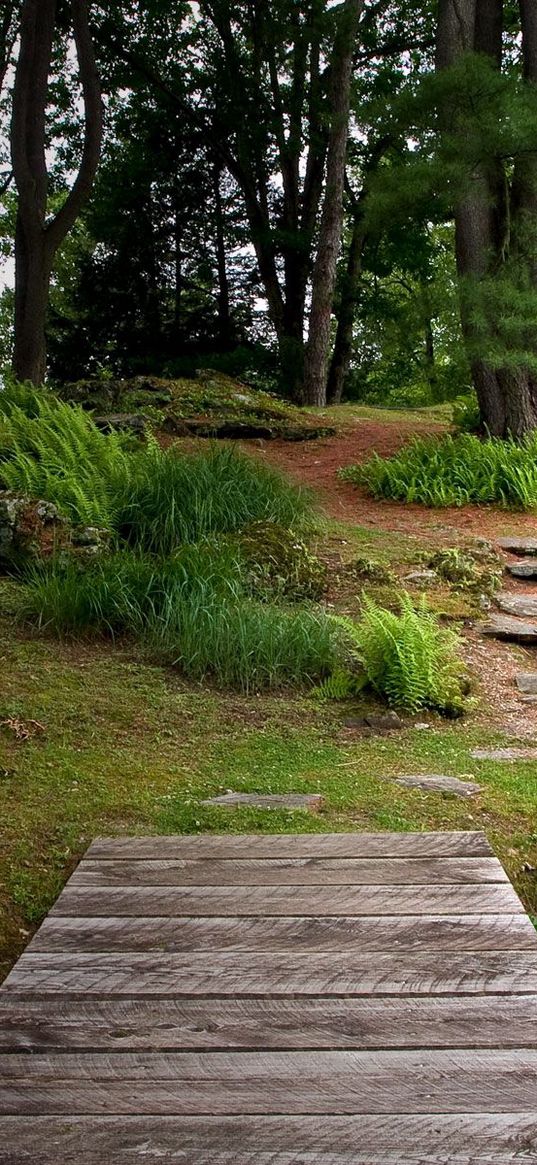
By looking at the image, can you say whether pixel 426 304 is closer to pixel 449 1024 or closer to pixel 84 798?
pixel 84 798

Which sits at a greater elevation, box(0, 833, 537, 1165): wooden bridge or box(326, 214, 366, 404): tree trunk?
box(326, 214, 366, 404): tree trunk

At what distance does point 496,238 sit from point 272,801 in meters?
8.08

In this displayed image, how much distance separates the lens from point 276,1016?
2.10 metres

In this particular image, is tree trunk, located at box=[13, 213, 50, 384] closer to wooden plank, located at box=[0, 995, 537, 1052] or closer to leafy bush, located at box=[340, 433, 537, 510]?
leafy bush, located at box=[340, 433, 537, 510]

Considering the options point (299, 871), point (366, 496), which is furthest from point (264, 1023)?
point (366, 496)

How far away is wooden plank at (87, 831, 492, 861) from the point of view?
3.06m

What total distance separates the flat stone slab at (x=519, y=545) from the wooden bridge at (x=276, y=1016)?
5260mm

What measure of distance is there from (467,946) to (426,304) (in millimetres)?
9001

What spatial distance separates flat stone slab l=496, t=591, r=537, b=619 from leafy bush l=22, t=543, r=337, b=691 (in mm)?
1497

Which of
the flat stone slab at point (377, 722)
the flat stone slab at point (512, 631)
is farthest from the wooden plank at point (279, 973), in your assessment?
the flat stone slab at point (512, 631)

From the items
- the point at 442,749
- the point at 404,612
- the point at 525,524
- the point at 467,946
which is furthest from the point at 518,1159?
the point at 525,524

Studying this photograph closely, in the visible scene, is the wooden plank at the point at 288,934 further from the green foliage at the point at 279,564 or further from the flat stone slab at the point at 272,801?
the green foliage at the point at 279,564

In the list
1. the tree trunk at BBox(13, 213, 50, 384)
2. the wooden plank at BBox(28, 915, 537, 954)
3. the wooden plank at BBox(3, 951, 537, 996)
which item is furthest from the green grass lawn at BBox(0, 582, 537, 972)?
the tree trunk at BBox(13, 213, 50, 384)

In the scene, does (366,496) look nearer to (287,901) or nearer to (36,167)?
(36,167)
